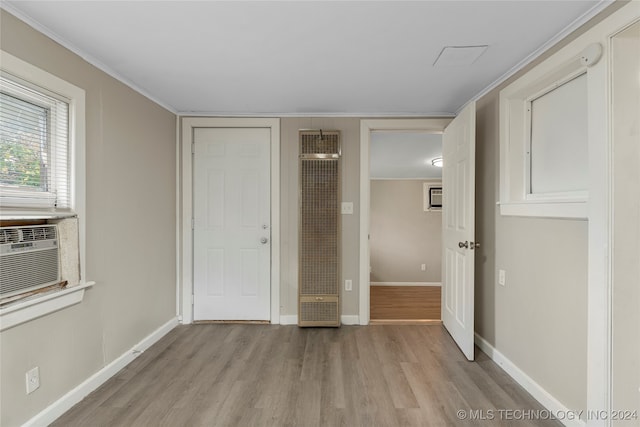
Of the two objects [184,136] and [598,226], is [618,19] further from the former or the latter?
[184,136]

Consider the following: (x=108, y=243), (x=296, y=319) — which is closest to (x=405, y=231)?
(x=296, y=319)

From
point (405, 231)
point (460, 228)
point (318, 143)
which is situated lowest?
point (405, 231)

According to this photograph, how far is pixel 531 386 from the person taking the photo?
1.98m

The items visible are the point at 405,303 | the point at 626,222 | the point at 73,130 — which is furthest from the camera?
the point at 405,303

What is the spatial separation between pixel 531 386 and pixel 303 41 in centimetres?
258

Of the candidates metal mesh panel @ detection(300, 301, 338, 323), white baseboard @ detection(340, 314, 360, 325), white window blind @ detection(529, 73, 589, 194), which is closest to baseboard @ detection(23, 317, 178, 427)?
metal mesh panel @ detection(300, 301, 338, 323)

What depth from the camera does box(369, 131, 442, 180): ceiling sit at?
12.4 ft

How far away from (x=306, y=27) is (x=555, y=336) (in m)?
2.27

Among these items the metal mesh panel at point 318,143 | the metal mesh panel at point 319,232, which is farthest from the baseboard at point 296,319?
the metal mesh panel at point 318,143

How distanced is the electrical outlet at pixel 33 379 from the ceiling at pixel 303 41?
1.83 meters

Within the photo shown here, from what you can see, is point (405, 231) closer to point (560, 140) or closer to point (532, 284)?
point (532, 284)

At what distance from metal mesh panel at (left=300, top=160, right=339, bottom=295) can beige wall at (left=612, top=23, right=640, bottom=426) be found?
6.75 ft

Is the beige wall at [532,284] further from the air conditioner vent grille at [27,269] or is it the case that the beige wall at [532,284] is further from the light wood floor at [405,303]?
the air conditioner vent grille at [27,269]

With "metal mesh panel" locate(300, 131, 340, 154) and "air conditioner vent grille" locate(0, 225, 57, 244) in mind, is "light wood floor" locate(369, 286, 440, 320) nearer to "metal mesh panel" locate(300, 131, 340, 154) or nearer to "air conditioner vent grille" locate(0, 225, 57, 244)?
"metal mesh panel" locate(300, 131, 340, 154)
